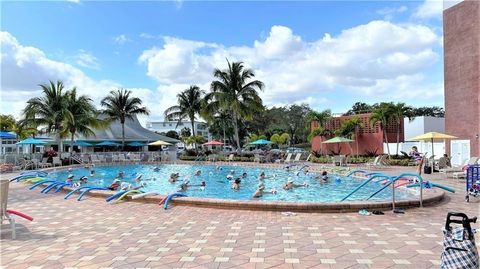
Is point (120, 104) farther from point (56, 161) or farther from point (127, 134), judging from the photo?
point (56, 161)

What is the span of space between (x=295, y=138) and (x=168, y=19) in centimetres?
5249

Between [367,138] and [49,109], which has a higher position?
[49,109]

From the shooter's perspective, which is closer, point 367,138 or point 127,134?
point 367,138

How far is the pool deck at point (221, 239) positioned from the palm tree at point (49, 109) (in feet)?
65.6

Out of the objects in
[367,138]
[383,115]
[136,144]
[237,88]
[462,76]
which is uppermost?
[237,88]

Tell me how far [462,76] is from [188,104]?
80.9ft

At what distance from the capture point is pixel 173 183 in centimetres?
1585

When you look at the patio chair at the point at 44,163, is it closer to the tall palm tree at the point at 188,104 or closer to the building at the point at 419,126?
the tall palm tree at the point at 188,104

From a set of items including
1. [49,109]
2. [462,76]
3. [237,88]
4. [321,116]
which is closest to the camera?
[462,76]

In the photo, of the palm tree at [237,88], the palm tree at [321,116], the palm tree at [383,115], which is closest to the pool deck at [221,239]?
the palm tree at [383,115]

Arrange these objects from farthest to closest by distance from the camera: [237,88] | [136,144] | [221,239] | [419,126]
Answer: [136,144] < [419,126] < [237,88] < [221,239]

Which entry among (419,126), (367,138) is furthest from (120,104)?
(419,126)

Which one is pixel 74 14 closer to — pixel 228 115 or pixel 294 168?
pixel 294 168

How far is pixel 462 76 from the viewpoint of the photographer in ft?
65.4
